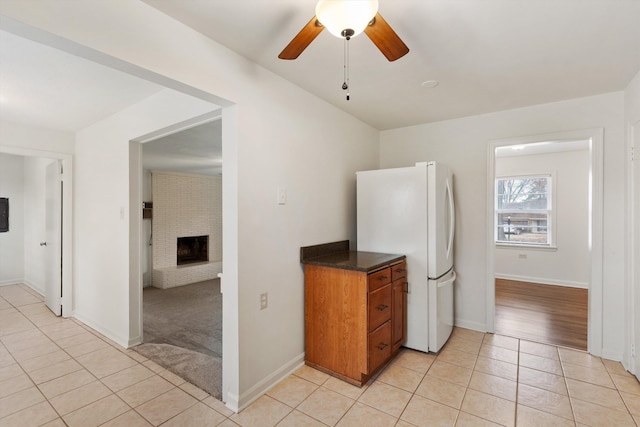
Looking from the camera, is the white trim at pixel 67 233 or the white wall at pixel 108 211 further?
the white trim at pixel 67 233

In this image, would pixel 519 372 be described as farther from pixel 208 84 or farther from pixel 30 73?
pixel 30 73

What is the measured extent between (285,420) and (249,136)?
6.03ft

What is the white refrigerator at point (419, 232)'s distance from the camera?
2645 mm

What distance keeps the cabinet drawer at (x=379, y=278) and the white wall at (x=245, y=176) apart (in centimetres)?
62

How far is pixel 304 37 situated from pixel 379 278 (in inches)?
66.9

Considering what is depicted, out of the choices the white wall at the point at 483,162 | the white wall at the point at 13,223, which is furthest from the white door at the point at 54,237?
the white wall at the point at 483,162

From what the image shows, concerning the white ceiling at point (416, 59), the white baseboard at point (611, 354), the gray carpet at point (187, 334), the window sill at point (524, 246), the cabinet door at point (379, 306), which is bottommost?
the gray carpet at point (187, 334)

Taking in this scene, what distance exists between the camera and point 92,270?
3.36 m

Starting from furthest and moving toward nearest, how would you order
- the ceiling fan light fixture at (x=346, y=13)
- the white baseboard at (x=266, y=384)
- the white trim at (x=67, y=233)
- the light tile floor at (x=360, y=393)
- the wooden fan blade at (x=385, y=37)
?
1. the white trim at (x=67, y=233)
2. the white baseboard at (x=266, y=384)
3. the light tile floor at (x=360, y=393)
4. the wooden fan blade at (x=385, y=37)
5. the ceiling fan light fixture at (x=346, y=13)

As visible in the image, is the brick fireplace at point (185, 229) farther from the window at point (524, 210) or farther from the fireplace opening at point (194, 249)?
the window at point (524, 210)

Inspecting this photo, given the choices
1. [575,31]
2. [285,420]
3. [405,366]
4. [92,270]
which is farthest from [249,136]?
[92,270]

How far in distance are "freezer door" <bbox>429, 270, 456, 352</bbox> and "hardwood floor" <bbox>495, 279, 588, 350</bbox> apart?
789mm

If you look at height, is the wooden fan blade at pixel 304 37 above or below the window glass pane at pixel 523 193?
above

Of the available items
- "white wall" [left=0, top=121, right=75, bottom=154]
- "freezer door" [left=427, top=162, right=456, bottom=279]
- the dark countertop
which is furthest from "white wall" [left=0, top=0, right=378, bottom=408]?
"freezer door" [left=427, top=162, right=456, bottom=279]
